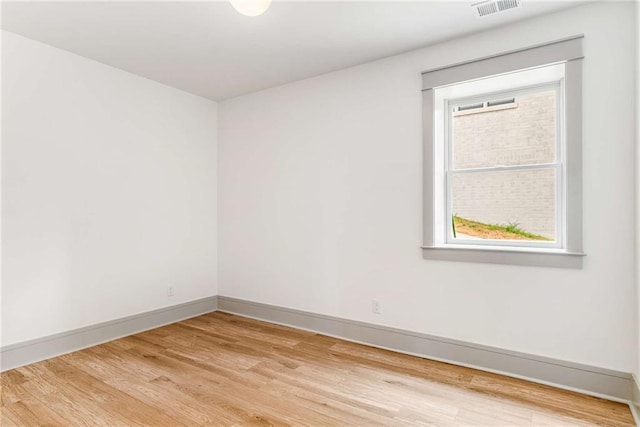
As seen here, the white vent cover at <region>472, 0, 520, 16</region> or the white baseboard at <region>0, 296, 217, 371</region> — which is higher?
the white vent cover at <region>472, 0, 520, 16</region>

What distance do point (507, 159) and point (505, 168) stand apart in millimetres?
90

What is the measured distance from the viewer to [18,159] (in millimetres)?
2846

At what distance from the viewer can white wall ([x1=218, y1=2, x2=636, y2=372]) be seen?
2.35m

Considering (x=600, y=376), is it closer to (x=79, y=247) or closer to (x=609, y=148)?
(x=609, y=148)

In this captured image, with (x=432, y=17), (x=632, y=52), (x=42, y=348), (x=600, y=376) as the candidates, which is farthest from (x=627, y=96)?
(x=42, y=348)

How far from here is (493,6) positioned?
2439 millimetres

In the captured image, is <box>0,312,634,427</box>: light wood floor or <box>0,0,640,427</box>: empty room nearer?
<box>0,312,634,427</box>: light wood floor

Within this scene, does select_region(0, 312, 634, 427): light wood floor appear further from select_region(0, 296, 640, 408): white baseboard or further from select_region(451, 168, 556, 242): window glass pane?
select_region(451, 168, 556, 242): window glass pane

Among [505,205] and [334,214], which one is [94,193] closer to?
[334,214]

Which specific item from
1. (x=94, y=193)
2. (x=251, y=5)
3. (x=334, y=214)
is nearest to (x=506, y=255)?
(x=334, y=214)

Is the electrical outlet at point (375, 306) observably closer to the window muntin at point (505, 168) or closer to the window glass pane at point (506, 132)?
the window muntin at point (505, 168)

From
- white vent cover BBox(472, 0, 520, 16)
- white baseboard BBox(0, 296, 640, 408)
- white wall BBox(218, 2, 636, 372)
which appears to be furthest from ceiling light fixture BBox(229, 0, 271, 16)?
white baseboard BBox(0, 296, 640, 408)

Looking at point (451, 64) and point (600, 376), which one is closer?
point (600, 376)

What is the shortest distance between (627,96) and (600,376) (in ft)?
5.99
